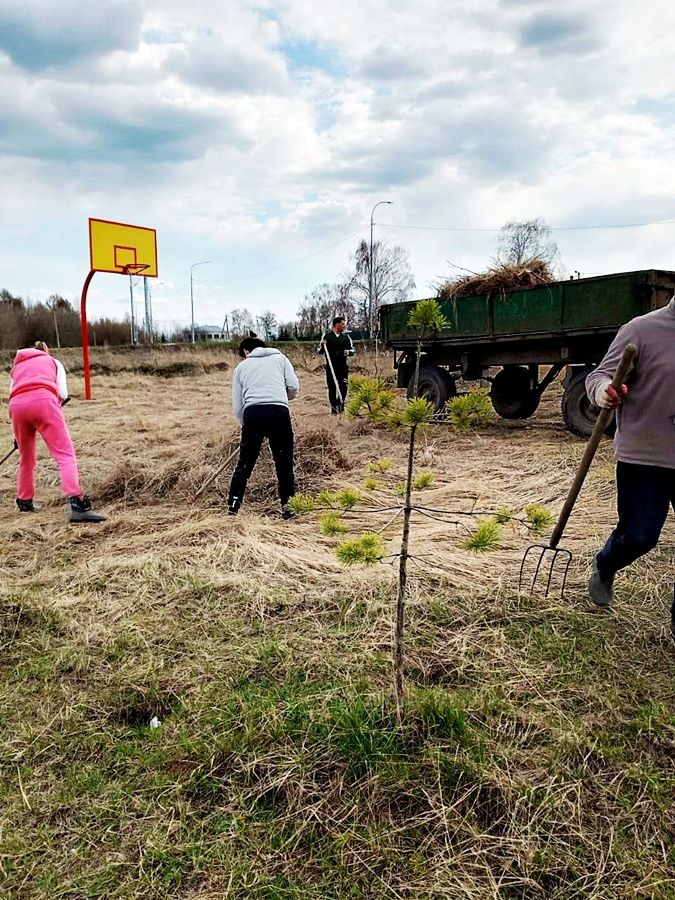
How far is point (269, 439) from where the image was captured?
16.1 ft

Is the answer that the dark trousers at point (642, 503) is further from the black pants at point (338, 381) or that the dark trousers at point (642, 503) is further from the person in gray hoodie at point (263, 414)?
the black pants at point (338, 381)

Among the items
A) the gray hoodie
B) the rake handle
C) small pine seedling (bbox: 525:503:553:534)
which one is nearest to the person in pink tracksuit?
the rake handle

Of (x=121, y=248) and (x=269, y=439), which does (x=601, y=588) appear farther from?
(x=121, y=248)

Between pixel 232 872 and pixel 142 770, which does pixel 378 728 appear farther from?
pixel 142 770

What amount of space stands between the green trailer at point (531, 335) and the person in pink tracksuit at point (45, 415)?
118 inches

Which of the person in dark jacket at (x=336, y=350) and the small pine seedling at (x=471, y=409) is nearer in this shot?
the small pine seedling at (x=471, y=409)

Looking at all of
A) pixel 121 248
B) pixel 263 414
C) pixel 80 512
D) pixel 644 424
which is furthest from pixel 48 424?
pixel 121 248

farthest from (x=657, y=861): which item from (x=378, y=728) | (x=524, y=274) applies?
(x=524, y=274)

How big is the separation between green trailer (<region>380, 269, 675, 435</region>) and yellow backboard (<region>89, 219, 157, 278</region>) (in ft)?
28.7

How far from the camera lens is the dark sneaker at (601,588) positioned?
2908mm

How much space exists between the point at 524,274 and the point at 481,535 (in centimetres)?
645

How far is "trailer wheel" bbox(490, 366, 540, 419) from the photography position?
28.9 feet

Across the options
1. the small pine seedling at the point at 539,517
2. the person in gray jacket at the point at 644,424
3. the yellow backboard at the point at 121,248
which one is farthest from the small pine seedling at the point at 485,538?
the yellow backboard at the point at 121,248

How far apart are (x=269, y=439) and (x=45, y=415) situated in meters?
1.79
